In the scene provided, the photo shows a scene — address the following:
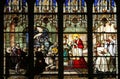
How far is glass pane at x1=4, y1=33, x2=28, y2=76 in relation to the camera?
1255 centimetres

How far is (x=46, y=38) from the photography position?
12750 millimetres

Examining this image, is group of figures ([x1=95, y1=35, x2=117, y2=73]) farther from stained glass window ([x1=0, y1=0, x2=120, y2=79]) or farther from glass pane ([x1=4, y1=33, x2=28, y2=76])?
glass pane ([x1=4, y1=33, x2=28, y2=76])

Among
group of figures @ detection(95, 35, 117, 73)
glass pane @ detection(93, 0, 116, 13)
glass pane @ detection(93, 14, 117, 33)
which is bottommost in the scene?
group of figures @ detection(95, 35, 117, 73)

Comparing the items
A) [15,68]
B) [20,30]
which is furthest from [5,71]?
[20,30]

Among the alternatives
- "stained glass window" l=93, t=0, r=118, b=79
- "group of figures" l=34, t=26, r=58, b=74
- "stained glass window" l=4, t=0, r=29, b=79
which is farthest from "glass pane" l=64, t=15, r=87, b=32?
"stained glass window" l=4, t=0, r=29, b=79

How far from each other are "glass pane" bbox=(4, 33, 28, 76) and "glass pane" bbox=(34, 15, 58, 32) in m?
0.51

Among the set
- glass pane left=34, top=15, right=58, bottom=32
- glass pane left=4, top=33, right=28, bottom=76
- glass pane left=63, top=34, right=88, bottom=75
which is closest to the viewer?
glass pane left=4, top=33, right=28, bottom=76

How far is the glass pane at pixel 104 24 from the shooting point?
12805mm

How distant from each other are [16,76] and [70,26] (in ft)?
6.05

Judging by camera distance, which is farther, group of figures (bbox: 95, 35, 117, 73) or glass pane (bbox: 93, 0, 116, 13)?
glass pane (bbox: 93, 0, 116, 13)

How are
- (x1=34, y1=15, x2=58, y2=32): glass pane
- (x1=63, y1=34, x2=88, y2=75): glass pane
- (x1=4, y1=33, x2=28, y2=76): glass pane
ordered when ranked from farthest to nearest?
(x1=34, y1=15, x2=58, y2=32): glass pane, (x1=63, y1=34, x2=88, y2=75): glass pane, (x1=4, y1=33, x2=28, y2=76): glass pane

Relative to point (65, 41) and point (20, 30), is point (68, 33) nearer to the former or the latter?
point (65, 41)

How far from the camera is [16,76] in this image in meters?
12.5

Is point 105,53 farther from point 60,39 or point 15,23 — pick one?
point 15,23
